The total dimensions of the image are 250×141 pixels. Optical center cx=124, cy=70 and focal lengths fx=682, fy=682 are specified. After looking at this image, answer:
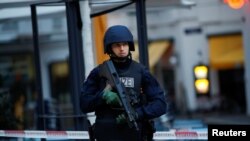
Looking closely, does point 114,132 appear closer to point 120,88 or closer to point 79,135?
point 120,88

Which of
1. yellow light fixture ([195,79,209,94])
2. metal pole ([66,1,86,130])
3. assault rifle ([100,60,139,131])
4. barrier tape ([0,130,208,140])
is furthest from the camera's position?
yellow light fixture ([195,79,209,94])

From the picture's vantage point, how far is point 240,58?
31.4 meters

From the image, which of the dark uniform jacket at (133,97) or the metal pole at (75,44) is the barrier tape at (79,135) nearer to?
the metal pole at (75,44)

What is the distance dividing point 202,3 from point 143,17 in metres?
24.1

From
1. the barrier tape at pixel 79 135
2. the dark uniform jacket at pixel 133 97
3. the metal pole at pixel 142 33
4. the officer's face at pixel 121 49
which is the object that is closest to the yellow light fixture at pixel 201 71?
the barrier tape at pixel 79 135

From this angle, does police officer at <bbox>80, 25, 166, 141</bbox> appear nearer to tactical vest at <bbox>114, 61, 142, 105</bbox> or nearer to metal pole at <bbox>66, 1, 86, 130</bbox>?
tactical vest at <bbox>114, 61, 142, 105</bbox>

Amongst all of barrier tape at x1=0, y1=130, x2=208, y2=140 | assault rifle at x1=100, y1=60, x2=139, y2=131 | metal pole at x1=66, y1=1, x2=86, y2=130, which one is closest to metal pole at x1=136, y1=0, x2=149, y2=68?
metal pole at x1=66, y1=1, x2=86, y2=130

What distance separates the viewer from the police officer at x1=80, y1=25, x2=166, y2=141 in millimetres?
5352

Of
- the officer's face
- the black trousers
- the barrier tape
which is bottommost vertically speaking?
the barrier tape

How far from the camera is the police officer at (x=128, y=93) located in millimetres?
5352

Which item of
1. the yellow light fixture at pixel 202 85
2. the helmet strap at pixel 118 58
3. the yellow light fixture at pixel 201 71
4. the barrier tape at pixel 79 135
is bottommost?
the yellow light fixture at pixel 202 85

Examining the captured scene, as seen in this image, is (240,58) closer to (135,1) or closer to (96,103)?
(135,1)

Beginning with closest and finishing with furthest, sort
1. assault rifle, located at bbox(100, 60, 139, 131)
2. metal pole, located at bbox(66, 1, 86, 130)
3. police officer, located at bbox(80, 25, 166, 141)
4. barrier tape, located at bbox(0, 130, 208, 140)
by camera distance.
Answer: assault rifle, located at bbox(100, 60, 139, 131), police officer, located at bbox(80, 25, 166, 141), metal pole, located at bbox(66, 1, 86, 130), barrier tape, located at bbox(0, 130, 208, 140)

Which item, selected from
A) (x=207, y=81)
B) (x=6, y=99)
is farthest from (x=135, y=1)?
(x=207, y=81)
